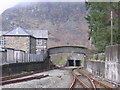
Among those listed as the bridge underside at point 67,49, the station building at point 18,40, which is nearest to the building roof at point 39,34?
the bridge underside at point 67,49

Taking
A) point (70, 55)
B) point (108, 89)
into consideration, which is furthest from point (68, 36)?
point (108, 89)

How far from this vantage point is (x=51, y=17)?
158 metres

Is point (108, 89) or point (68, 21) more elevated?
point (68, 21)

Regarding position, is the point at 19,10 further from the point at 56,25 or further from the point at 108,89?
the point at 108,89

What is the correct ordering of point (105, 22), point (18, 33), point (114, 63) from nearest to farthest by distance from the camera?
point (114, 63) < point (105, 22) < point (18, 33)

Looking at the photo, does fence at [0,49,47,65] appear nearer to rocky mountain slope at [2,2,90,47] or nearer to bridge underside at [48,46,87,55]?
bridge underside at [48,46,87,55]

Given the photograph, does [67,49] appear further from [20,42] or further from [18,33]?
[18,33]

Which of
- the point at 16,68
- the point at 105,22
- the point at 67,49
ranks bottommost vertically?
the point at 16,68

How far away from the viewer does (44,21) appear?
155000 mm

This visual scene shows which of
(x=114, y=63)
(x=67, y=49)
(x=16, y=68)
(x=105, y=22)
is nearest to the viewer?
(x=114, y=63)

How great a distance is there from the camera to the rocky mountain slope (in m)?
146

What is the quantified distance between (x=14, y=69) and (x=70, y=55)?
6052 centimetres

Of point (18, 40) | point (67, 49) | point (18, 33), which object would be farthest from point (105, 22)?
point (67, 49)

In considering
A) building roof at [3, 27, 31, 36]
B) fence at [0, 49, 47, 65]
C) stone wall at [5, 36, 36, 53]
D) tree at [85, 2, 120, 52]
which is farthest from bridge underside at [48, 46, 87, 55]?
tree at [85, 2, 120, 52]
